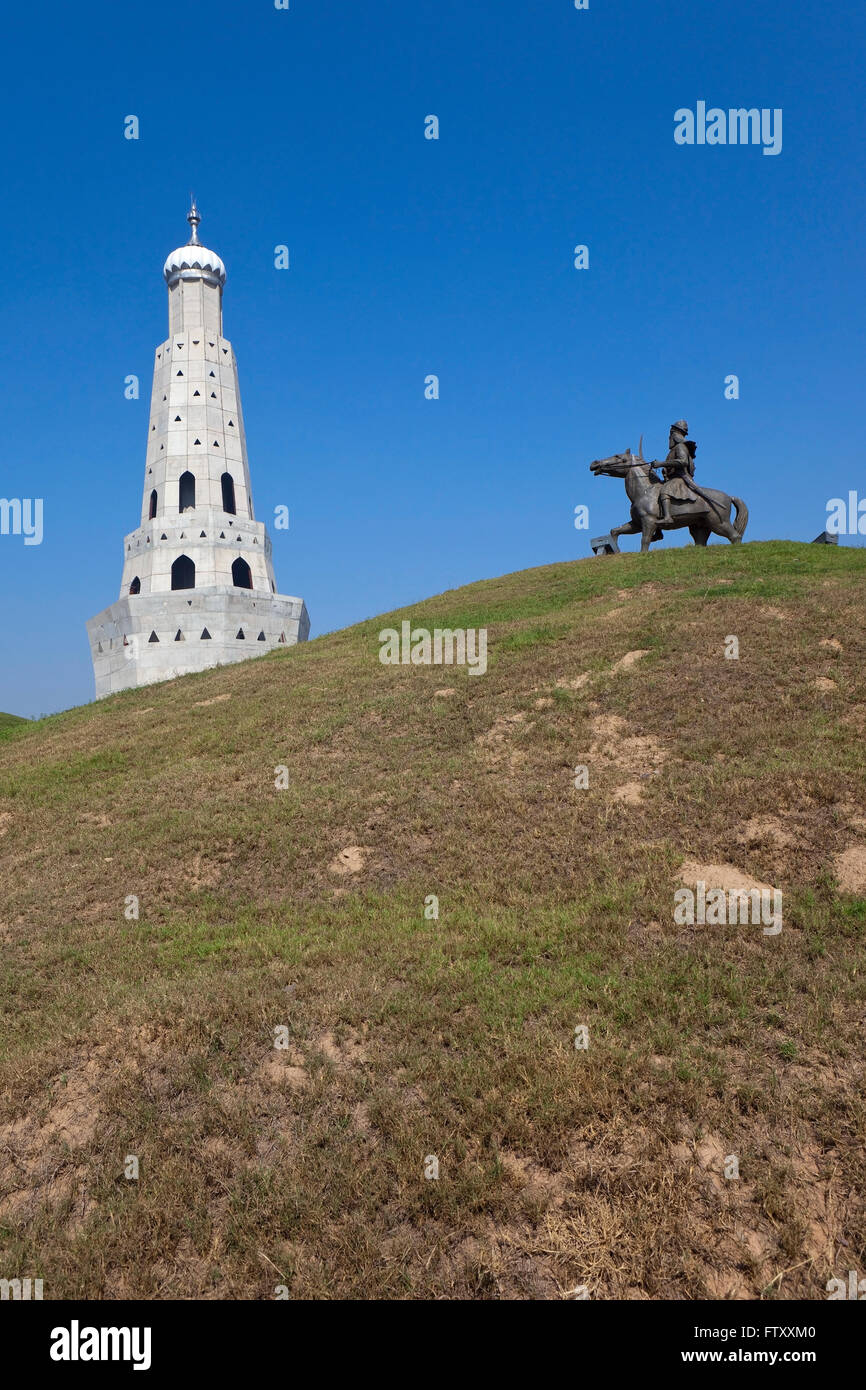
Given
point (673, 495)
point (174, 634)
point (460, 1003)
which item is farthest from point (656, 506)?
point (174, 634)

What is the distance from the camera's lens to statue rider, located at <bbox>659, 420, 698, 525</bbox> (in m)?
25.3

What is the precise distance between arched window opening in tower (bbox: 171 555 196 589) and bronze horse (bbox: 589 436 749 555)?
85.9 feet

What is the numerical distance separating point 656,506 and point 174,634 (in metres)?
26.3

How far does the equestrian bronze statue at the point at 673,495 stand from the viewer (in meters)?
25.4

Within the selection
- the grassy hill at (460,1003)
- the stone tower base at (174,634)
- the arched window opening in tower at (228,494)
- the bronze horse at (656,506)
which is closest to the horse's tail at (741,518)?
the bronze horse at (656,506)

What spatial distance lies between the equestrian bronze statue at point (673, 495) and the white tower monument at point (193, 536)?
2339 cm

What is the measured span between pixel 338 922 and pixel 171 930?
83.6 inches

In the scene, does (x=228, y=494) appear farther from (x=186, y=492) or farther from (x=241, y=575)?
(x=241, y=575)

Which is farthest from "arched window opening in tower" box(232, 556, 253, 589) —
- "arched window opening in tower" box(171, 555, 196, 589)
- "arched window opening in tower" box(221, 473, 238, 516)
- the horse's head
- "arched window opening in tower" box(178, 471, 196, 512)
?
the horse's head

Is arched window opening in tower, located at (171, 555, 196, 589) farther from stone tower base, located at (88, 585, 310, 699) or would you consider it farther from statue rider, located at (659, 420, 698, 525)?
A: statue rider, located at (659, 420, 698, 525)

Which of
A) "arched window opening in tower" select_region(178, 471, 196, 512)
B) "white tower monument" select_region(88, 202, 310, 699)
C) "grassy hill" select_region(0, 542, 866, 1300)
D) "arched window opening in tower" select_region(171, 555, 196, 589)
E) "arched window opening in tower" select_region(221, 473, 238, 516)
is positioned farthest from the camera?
"arched window opening in tower" select_region(221, 473, 238, 516)

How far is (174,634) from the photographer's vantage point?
4122 centimetres

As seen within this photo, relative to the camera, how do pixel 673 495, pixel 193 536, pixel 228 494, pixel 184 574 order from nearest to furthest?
pixel 673 495 → pixel 193 536 → pixel 184 574 → pixel 228 494
